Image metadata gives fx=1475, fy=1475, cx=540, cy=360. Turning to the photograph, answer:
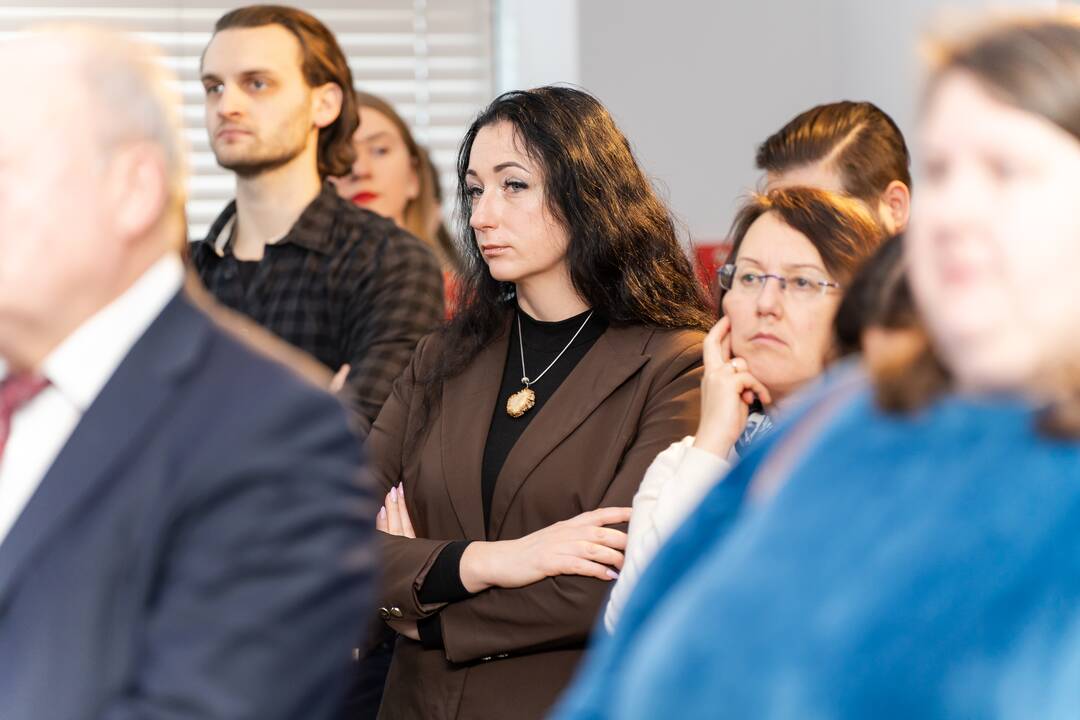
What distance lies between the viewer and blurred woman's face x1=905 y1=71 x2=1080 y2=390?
997mm

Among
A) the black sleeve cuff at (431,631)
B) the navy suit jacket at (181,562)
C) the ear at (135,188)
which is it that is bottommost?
the black sleeve cuff at (431,631)

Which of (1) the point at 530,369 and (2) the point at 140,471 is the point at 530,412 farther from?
(2) the point at 140,471

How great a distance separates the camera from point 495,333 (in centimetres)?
286

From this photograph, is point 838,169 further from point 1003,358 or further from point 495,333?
point 1003,358

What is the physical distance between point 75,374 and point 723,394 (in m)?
1.13

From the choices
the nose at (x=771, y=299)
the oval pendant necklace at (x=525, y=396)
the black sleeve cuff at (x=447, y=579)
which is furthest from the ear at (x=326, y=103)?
the nose at (x=771, y=299)

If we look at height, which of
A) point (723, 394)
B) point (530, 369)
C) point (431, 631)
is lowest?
point (431, 631)

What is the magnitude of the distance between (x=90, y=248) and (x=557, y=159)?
1.49 m

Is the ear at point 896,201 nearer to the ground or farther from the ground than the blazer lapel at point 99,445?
nearer to the ground

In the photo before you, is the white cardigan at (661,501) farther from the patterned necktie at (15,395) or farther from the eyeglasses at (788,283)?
the patterned necktie at (15,395)

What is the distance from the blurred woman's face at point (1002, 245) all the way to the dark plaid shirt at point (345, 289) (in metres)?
2.33

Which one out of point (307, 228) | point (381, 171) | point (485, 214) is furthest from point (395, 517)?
point (381, 171)

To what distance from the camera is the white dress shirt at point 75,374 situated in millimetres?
1458

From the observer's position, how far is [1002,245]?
1.00 m
